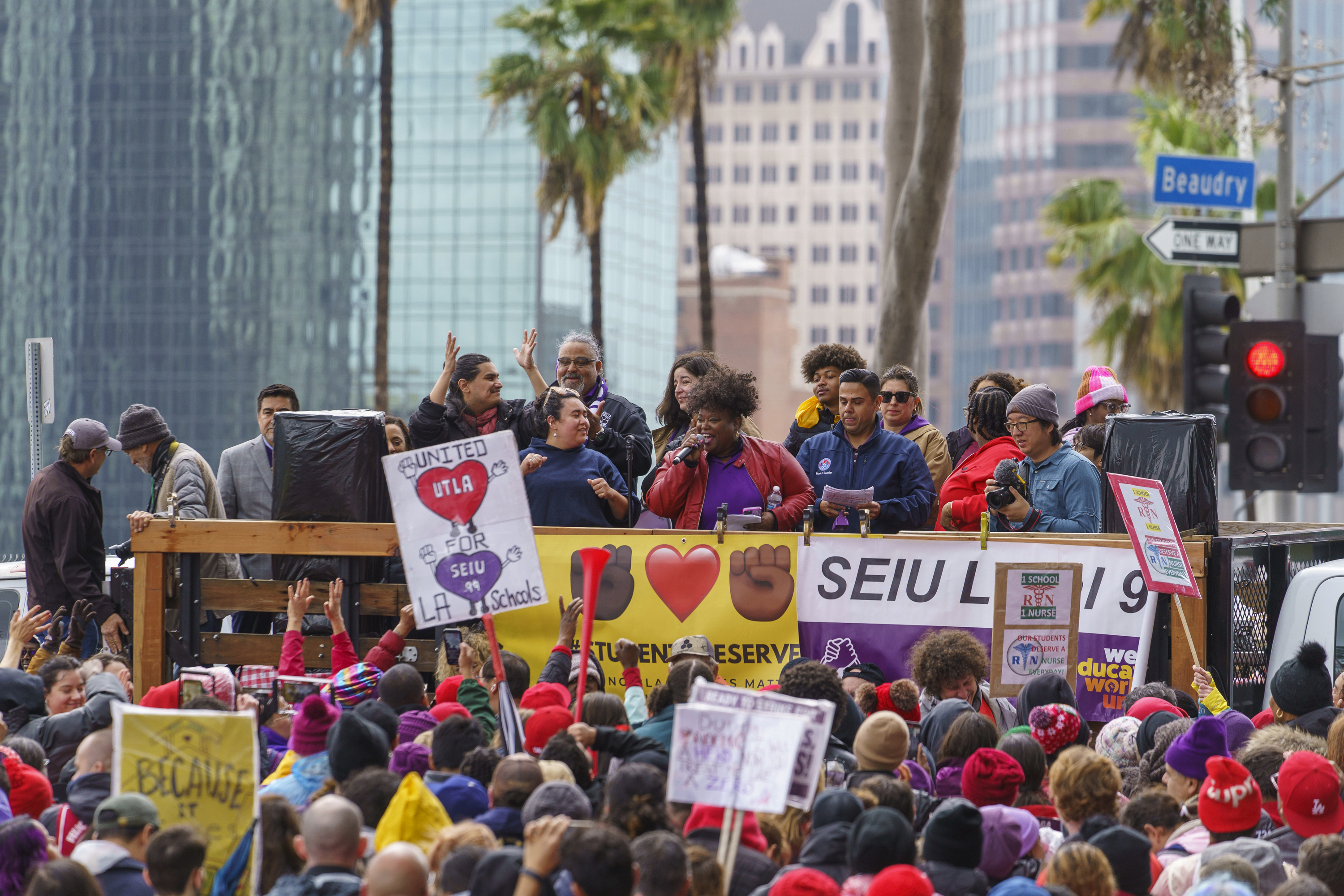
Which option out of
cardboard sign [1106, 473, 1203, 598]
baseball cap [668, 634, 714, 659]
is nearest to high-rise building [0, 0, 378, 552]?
baseball cap [668, 634, 714, 659]

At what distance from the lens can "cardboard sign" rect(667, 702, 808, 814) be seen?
14.9 ft

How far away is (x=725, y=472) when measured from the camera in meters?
8.05

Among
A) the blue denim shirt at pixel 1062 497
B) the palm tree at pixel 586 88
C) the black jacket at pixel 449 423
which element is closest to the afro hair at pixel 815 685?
the blue denim shirt at pixel 1062 497

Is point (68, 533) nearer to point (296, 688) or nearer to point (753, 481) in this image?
point (296, 688)

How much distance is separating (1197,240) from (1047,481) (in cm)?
A: 522

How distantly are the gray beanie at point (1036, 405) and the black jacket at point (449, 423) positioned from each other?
242cm

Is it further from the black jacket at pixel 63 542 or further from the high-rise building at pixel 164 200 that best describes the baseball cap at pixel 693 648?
the high-rise building at pixel 164 200

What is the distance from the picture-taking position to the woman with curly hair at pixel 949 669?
6723 millimetres

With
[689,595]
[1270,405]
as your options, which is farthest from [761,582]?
[1270,405]

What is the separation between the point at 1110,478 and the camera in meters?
7.06

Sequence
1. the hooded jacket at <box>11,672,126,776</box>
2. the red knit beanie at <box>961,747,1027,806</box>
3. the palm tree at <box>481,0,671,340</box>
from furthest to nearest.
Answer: the palm tree at <box>481,0,671,340</box> < the hooded jacket at <box>11,672,126,776</box> < the red knit beanie at <box>961,747,1027,806</box>

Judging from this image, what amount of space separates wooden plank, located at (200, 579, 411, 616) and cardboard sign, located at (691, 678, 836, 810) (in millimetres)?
3147

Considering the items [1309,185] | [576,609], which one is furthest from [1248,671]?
[1309,185]

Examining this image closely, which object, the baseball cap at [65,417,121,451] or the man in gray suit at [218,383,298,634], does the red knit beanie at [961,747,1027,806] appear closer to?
the man in gray suit at [218,383,298,634]
